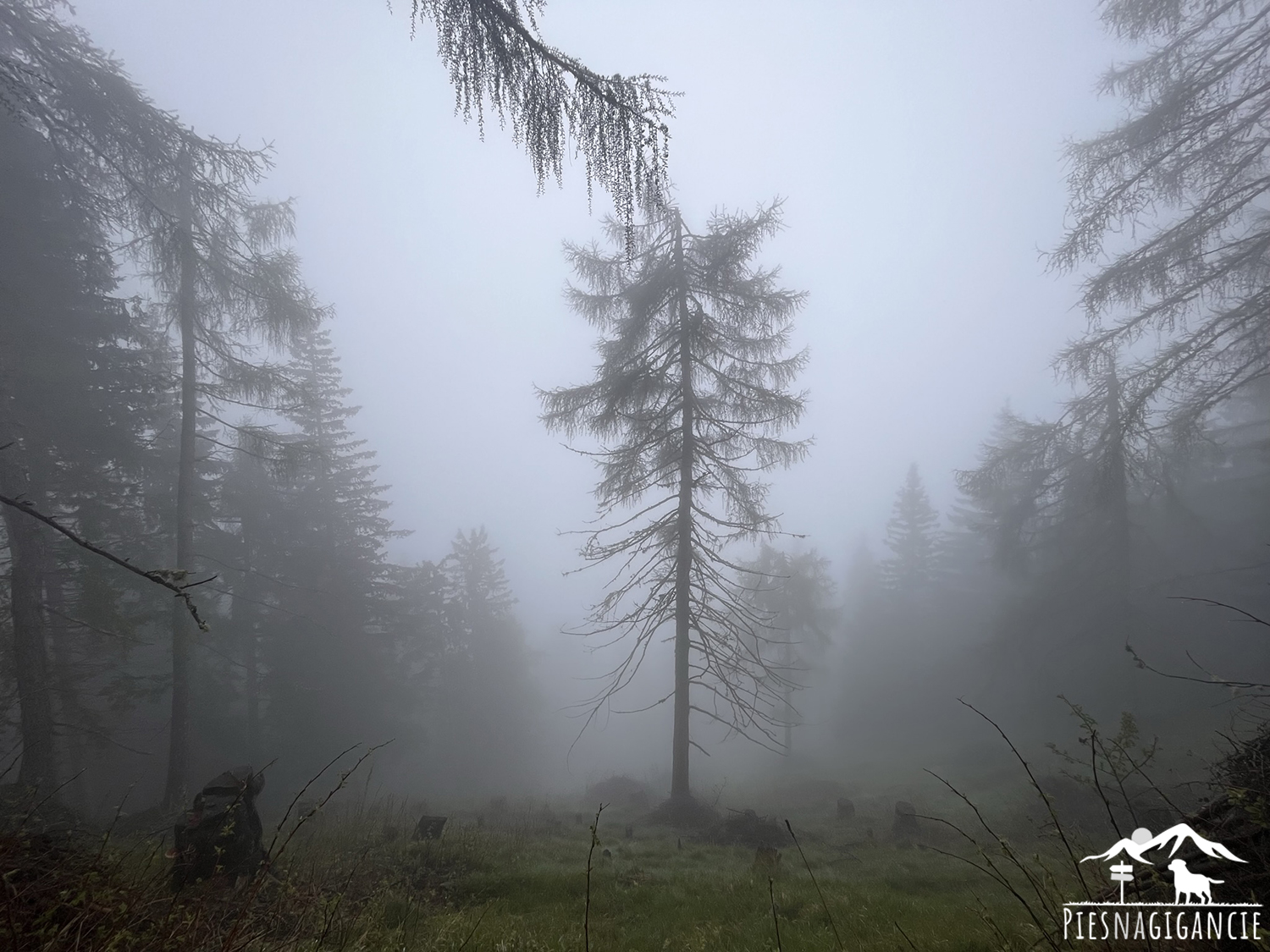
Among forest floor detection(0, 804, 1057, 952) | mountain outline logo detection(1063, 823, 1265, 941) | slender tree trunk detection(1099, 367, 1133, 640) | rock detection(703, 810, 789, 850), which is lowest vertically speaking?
rock detection(703, 810, 789, 850)

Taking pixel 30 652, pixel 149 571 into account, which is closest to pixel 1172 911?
pixel 149 571

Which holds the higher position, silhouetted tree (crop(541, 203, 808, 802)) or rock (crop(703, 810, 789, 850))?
silhouetted tree (crop(541, 203, 808, 802))

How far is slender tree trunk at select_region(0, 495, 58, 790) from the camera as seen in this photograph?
345 inches

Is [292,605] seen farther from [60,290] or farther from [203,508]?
[60,290]

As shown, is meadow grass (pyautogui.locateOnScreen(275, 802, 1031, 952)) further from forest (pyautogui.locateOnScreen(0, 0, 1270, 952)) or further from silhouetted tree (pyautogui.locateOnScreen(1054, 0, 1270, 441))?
silhouetted tree (pyautogui.locateOnScreen(1054, 0, 1270, 441))

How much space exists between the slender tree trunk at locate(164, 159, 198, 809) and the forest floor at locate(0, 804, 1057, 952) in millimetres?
3966

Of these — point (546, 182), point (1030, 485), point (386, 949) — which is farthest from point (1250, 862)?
point (1030, 485)

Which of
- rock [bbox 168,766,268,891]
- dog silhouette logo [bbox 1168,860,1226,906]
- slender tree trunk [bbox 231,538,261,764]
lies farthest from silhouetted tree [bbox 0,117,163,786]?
dog silhouette logo [bbox 1168,860,1226,906]

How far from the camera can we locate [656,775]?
22422 mm

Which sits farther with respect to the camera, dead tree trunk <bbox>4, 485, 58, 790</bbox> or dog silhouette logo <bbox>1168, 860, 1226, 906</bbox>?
dead tree trunk <bbox>4, 485, 58, 790</bbox>

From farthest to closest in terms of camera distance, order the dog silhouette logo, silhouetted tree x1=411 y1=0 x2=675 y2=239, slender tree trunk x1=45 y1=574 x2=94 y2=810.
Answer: slender tree trunk x1=45 y1=574 x2=94 y2=810 → silhouetted tree x1=411 y1=0 x2=675 y2=239 → the dog silhouette logo

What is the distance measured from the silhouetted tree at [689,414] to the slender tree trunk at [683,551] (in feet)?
0.09

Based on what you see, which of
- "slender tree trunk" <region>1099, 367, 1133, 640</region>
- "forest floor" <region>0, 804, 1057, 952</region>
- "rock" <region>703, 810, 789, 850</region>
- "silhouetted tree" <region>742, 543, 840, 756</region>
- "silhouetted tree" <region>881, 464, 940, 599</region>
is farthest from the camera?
"silhouetted tree" <region>881, 464, 940, 599</region>

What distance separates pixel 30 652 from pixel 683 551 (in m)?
11.5
